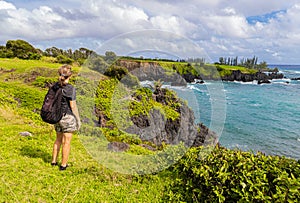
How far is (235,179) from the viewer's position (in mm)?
3098

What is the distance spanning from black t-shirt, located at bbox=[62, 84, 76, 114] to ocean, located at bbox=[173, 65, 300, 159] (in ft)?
7.20

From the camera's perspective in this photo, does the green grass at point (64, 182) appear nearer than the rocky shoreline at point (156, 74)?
Yes

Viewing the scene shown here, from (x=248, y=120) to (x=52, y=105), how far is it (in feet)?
94.2

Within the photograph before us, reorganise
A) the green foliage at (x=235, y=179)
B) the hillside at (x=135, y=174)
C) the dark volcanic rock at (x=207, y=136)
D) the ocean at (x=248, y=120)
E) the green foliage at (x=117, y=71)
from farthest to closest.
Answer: the green foliage at (x=117, y=71)
the ocean at (x=248, y=120)
the dark volcanic rock at (x=207, y=136)
the hillside at (x=135, y=174)
the green foliage at (x=235, y=179)

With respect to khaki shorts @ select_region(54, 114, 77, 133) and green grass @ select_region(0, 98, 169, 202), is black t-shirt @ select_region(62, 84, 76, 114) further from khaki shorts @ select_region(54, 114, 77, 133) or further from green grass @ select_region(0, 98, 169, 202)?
green grass @ select_region(0, 98, 169, 202)

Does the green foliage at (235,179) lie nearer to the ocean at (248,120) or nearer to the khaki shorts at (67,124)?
the ocean at (248,120)

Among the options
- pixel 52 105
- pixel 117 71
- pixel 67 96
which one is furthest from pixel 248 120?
pixel 52 105

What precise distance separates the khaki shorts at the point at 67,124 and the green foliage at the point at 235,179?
6.62 ft

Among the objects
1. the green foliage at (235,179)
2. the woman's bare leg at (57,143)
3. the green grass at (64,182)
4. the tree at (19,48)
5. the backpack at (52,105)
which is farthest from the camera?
the tree at (19,48)

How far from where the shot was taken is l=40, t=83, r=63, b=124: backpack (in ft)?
12.7

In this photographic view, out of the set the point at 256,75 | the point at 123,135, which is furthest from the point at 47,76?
the point at 256,75

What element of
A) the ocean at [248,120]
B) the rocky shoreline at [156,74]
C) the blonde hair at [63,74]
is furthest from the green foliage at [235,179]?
the blonde hair at [63,74]

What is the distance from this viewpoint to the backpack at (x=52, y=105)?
12.7 ft

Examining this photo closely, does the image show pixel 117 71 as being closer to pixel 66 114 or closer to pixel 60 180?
pixel 66 114
